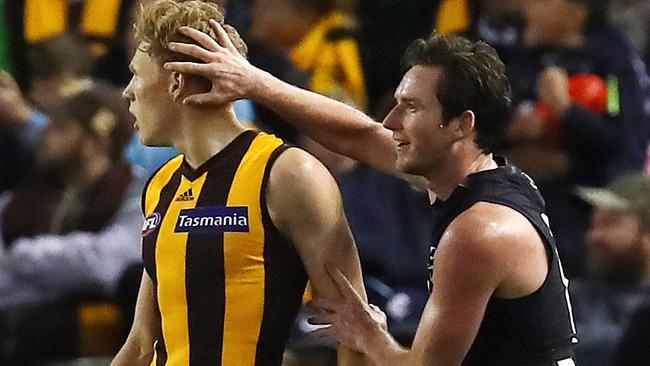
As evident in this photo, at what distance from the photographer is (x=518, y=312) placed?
4.13 meters

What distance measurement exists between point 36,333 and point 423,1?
2600 millimetres

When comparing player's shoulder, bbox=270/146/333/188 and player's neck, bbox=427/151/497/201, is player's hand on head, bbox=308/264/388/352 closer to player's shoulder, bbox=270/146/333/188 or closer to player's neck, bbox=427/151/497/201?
player's shoulder, bbox=270/146/333/188

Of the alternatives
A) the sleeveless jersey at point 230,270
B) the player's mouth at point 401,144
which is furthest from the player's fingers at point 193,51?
the player's mouth at point 401,144

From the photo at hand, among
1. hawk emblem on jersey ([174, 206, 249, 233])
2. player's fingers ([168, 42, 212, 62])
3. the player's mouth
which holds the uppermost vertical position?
player's fingers ([168, 42, 212, 62])

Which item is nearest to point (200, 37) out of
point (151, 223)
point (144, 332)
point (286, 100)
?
point (286, 100)

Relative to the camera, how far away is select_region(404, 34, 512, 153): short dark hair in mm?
4211

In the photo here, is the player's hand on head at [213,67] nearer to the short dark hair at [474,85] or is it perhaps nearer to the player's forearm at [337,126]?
the player's forearm at [337,126]

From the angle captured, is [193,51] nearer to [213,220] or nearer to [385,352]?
[213,220]

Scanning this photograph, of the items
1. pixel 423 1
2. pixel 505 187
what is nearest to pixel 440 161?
pixel 505 187

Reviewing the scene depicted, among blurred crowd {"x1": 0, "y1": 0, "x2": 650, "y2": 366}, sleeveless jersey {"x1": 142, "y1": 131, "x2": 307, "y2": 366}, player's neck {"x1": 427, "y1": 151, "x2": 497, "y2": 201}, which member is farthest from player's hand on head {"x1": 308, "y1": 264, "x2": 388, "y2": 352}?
blurred crowd {"x1": 0, "y1": 0, "x2": 650, "y2": 366}

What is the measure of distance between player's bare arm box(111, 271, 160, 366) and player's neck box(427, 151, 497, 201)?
0.86 metres

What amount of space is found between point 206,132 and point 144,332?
2.06 feet

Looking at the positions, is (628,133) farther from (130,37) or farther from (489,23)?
(130,37)

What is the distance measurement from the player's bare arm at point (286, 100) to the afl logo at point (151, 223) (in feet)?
1.10
